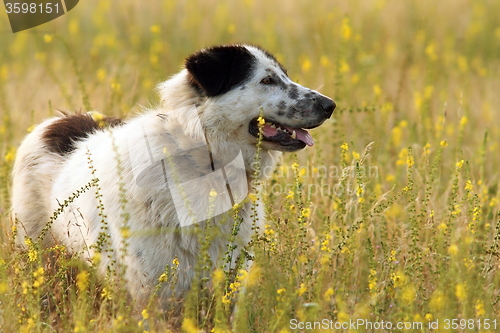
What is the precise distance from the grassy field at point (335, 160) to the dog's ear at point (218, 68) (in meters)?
0.64

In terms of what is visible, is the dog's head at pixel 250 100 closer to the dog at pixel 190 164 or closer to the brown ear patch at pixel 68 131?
the dog at pixel 190 164

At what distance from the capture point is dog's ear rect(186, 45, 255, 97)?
3820mm

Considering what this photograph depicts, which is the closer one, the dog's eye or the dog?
the dog

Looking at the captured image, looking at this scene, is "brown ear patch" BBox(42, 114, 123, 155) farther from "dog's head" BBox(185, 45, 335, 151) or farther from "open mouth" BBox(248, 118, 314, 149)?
"open mouth" BBox(248, 118, 314, 149)

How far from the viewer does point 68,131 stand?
467 cm

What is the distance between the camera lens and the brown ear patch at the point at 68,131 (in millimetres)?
4574

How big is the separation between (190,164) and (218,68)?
2.05ft

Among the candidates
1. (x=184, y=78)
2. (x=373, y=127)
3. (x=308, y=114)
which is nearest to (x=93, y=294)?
(x=184, y=78)

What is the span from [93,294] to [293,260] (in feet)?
3.87

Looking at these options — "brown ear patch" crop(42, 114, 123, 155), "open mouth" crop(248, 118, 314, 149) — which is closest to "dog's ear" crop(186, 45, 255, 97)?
"open mouth" crop(248, 118, 314, 149)

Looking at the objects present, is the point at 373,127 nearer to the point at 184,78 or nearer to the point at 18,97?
the point at 184,78

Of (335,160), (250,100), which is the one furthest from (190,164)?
(335,160)

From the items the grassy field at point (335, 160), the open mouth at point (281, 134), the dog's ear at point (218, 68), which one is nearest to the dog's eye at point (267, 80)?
the dog's ear at point (218, 68)

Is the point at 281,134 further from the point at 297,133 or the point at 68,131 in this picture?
the point at 68,131
